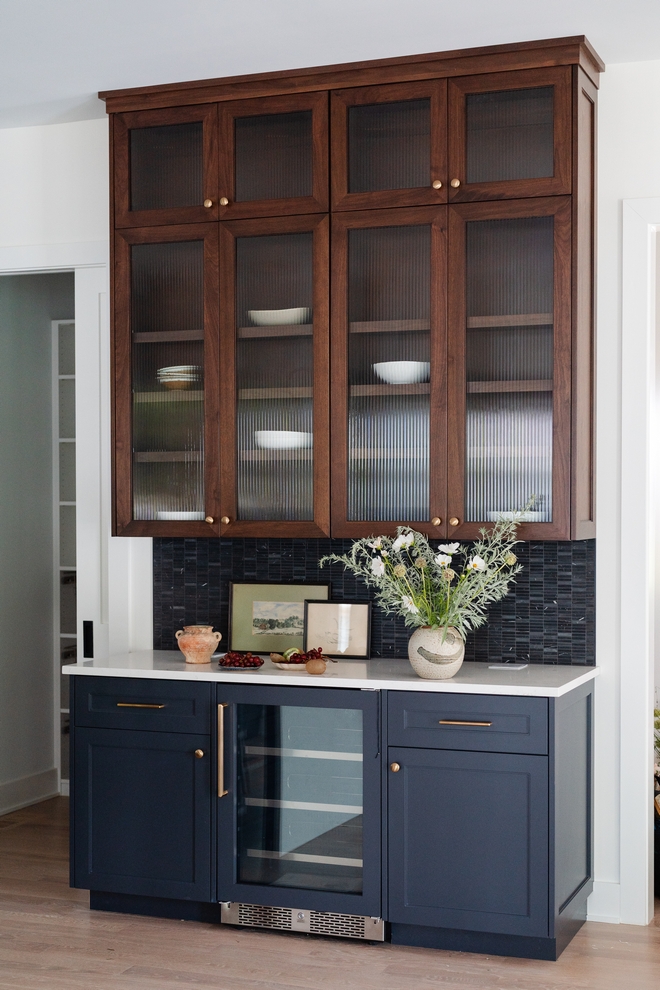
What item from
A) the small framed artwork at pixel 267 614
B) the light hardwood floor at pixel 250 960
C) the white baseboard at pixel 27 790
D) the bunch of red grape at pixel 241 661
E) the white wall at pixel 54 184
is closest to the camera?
the light hardwood floor at pixel 250 960

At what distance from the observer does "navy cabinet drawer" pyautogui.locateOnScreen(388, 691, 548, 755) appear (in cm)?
313

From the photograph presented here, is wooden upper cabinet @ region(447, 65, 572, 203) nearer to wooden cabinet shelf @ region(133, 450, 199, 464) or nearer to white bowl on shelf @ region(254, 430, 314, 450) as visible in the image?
white bowl on shelf @ region(254, 430, 314, 450)

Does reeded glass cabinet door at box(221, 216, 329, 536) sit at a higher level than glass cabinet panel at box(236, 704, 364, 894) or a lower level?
higher

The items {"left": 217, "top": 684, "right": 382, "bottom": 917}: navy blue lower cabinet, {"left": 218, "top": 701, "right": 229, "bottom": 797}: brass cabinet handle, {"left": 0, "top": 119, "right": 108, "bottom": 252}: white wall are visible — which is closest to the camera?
{"left": 217, "top": 684, "right": 382, "bottom": 917}: navy blue lower cabinet

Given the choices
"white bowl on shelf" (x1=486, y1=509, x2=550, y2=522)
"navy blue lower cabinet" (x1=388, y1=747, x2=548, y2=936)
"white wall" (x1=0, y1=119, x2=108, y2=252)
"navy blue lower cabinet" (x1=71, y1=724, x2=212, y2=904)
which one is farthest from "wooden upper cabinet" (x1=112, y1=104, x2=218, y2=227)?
"navy blue lower cabinet" (x1=388, y1=747, x2=548, y2=936)

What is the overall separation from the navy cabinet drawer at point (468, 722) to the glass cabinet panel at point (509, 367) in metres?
0.57

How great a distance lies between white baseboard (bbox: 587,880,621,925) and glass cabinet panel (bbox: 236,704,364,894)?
0.82m

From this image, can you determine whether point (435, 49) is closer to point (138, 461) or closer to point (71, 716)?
point (138, 461)

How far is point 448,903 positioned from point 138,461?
175 cm

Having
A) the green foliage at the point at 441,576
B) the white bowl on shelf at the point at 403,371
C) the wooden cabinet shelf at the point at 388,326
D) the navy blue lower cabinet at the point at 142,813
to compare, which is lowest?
the navy blue lower cabinet at the point at 142,813

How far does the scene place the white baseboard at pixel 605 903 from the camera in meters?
3.54

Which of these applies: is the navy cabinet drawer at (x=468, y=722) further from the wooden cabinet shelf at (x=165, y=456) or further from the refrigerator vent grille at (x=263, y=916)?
the wooden cabinet shelf at (x=165, y=456)

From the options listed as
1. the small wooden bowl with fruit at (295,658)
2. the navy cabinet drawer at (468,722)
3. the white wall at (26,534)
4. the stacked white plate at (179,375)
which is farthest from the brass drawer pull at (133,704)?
the white wall at (26,534)

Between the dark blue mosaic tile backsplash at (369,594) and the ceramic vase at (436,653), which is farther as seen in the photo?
the dark blue mosaic tile backsplash at (369,594)
